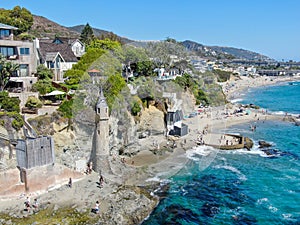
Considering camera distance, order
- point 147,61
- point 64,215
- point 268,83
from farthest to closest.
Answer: point 268,83 < point 147,61 < point 64,215

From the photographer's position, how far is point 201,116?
63.4 meters

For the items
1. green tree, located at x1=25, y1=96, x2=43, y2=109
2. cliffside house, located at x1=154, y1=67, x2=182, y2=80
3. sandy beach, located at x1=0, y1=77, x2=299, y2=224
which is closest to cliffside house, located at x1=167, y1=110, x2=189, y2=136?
sandy beach, located at x1=0, y1=77, x2=299, y2=224

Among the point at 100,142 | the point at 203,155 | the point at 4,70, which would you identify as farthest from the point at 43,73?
the point at 203,155

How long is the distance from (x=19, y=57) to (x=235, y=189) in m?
31.5

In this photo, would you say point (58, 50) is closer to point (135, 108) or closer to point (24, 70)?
point (24, 70)

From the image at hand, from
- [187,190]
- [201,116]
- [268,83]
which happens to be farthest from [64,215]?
[268,83]

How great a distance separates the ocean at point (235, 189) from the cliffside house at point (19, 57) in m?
22.3

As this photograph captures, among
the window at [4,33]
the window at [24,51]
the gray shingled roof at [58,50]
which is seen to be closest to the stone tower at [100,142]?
the window at [24,51]

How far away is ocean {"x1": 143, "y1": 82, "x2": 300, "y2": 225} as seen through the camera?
26.8 m

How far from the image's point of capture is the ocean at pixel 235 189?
26781 mm

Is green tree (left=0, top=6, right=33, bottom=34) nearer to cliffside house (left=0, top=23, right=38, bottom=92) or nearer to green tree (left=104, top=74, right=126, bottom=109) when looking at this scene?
cliffside house (left=0, top=23, right=38, bottom=92)

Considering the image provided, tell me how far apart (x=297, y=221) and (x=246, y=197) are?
505 cm

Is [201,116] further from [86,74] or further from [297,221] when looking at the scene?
[297,221]

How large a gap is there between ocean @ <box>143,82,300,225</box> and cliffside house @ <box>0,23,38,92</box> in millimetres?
22334
